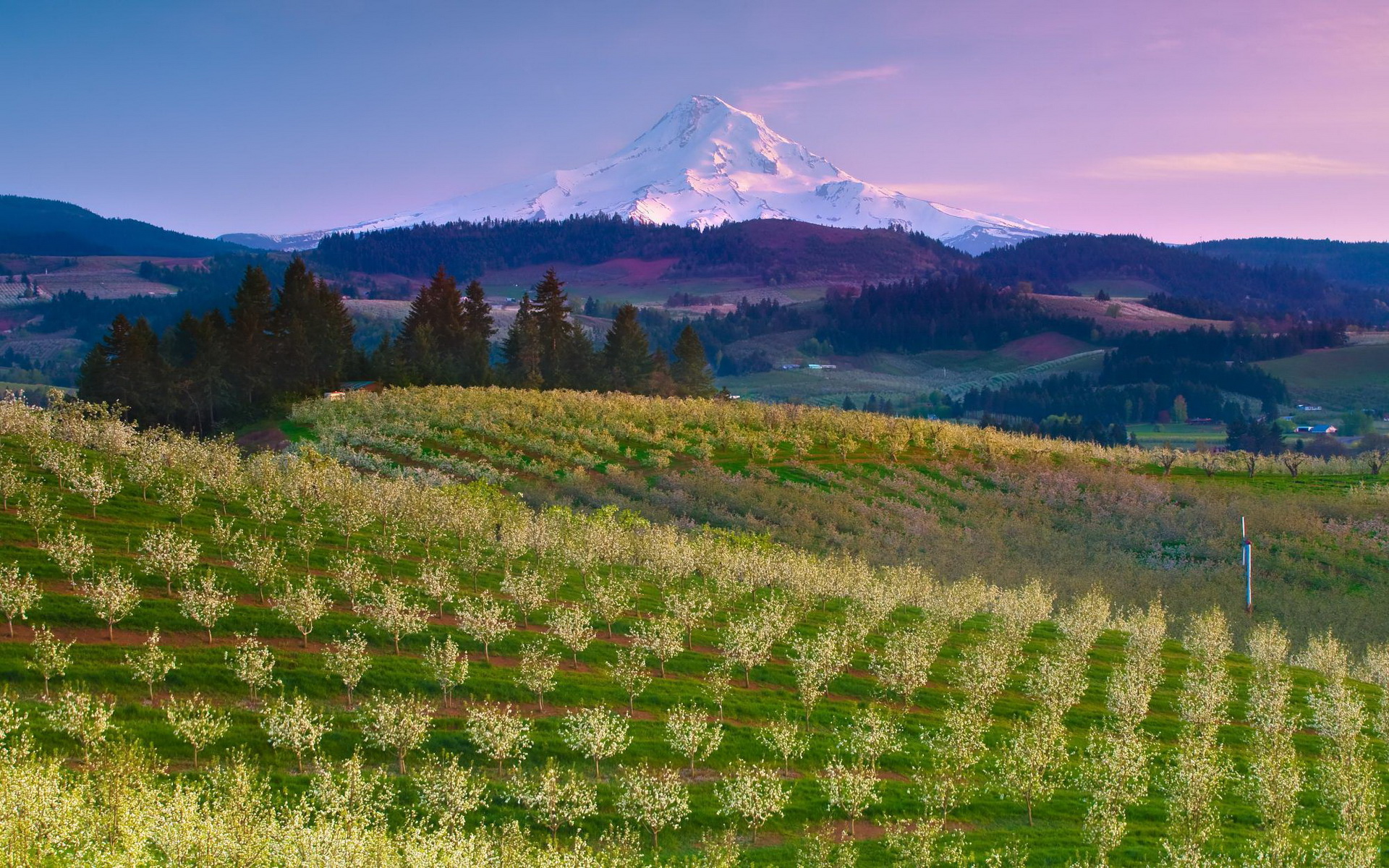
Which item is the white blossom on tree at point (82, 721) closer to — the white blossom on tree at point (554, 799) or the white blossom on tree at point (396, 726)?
the white blossom on tree at point (396, 726)

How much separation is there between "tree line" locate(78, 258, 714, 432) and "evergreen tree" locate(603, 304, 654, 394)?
6.1 inches

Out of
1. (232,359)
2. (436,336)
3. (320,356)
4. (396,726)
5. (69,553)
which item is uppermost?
(436,336)

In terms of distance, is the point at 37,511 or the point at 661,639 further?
the point at 37,511

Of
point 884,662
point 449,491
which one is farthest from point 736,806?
point 449,491

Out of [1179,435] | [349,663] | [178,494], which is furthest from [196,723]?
[1179,435]

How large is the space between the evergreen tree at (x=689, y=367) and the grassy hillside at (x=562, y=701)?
88.2 meters

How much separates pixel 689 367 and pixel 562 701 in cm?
11241

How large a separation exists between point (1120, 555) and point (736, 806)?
2424 inches

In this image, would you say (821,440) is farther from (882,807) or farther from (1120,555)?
(882,807)

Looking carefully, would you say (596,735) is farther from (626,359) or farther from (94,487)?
(626,359)

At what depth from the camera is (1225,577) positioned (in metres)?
75.4

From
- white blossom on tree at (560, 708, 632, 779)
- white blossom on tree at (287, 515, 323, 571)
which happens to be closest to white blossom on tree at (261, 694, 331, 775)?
white blossom on tree at (560, 708, 632, 779)

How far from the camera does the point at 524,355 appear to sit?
128625mm

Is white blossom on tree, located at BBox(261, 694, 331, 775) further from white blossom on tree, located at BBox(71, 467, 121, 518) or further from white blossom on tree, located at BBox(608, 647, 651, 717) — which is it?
white blossom on tree, located at BBox(71, 467, 121, 518)
